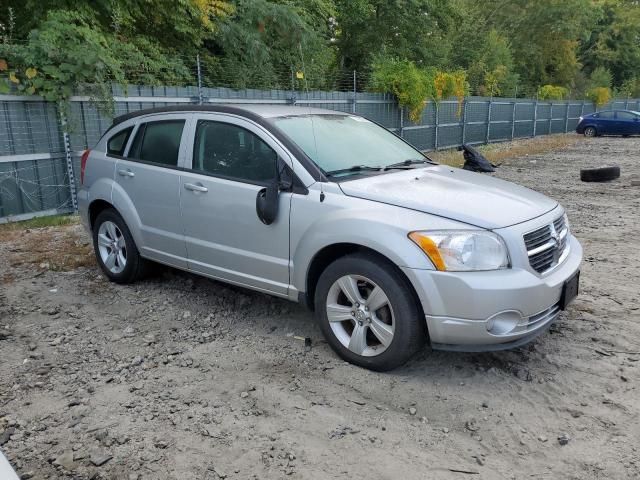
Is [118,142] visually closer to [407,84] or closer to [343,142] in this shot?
[343,142]

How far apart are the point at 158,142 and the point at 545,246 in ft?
10.8

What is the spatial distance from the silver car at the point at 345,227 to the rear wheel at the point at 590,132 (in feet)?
88.6

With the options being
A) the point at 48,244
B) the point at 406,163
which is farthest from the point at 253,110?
the point at 48,244

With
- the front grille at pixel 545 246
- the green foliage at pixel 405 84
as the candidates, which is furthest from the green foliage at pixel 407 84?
the front grille at pixel 545 246

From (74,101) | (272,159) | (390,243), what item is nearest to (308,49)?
(74,101)

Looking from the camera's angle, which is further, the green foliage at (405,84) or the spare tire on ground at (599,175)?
the green foliage at (405,84)

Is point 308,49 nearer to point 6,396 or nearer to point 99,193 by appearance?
point 99,193

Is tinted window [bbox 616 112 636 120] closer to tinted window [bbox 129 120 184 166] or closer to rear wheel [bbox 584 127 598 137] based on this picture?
rear wheel [bbox 584 127 598 137]

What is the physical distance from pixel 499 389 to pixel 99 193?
3.92m

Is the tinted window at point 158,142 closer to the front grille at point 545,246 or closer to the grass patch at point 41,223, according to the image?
the front grille at point 545,246

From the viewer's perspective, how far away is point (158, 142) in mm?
4914

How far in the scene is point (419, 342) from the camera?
11.2 feet

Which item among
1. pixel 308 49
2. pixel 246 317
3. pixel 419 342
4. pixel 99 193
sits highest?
pixel 308 49

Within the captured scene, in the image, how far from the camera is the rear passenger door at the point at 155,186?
15.2ft
